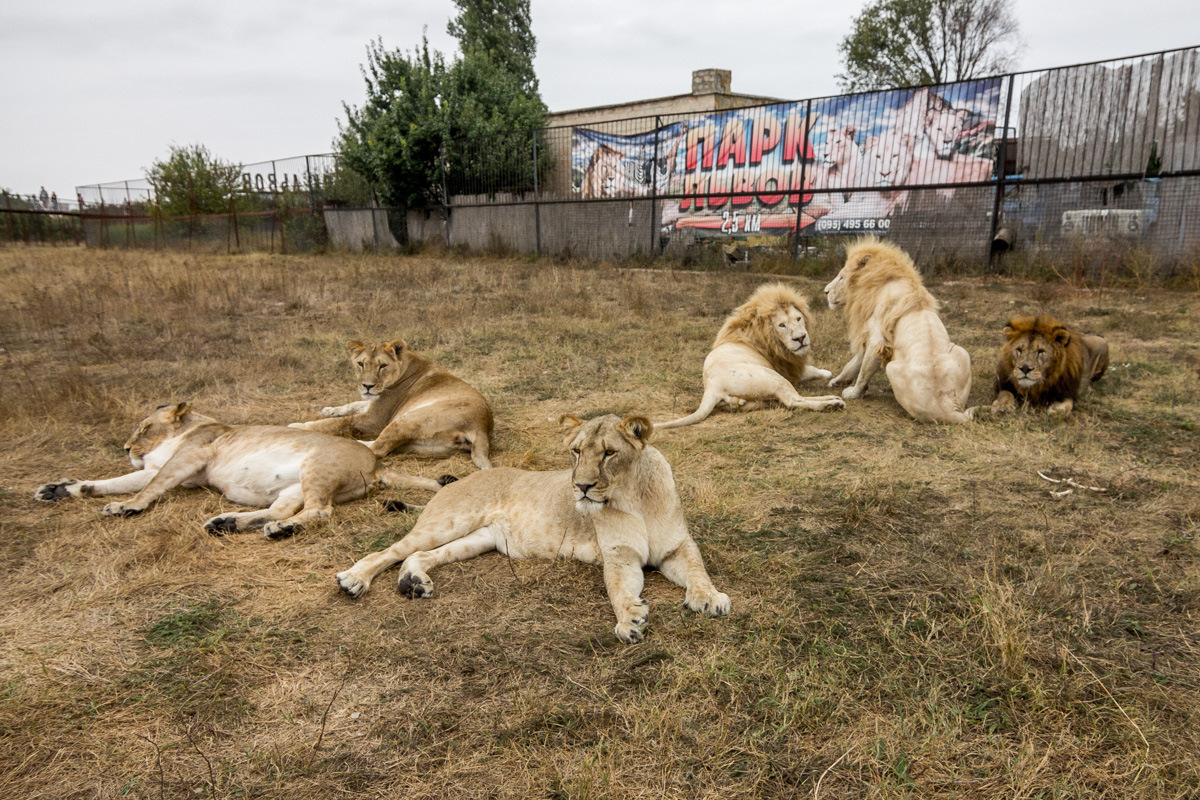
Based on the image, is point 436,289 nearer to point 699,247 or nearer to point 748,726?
point 699,247

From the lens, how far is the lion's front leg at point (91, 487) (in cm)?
466

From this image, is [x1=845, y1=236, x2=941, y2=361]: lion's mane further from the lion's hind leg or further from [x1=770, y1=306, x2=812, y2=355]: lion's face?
the lion's hind leg

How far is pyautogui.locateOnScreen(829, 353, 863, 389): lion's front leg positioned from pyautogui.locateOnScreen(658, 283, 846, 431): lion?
0.52 ft

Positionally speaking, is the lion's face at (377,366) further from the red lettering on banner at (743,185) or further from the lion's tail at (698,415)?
the red lettering on banner at (743,185)

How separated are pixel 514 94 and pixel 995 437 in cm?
2253

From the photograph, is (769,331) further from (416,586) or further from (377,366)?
(416,586)

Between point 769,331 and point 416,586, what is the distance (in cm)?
486

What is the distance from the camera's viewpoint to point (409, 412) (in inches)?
230

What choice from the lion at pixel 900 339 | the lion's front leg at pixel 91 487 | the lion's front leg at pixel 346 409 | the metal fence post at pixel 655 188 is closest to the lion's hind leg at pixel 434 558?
the lion's front leg at pixel 91 487

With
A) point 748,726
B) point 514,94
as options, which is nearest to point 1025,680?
point 748,726

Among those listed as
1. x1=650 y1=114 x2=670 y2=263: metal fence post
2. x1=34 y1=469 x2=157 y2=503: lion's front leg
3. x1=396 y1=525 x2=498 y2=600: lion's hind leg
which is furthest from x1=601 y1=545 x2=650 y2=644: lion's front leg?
x1=650 y1=114 x2=670 y2=263: metal fence post

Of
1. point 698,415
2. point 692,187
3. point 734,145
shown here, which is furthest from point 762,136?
point 698,415

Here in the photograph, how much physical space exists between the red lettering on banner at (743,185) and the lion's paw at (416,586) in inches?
619

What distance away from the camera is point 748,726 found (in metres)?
2.50
